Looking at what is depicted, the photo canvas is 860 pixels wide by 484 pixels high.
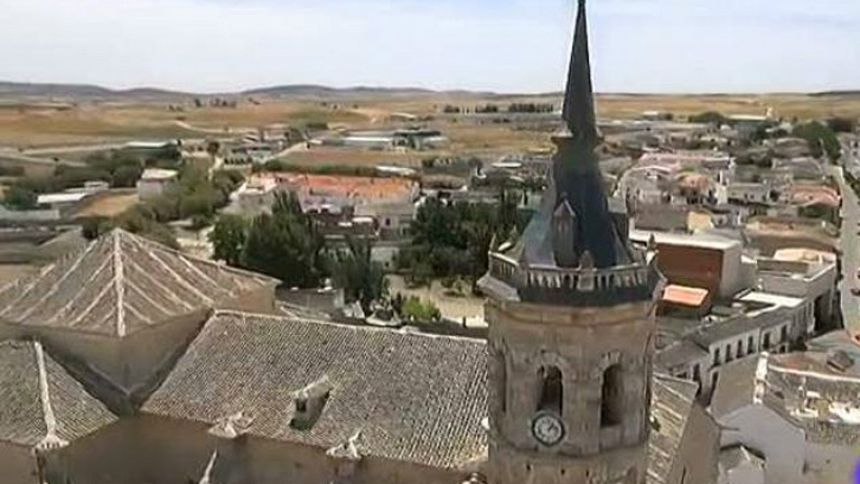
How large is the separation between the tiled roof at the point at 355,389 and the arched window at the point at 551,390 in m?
3.25

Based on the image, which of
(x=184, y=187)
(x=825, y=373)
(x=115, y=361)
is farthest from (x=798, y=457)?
(x=184, y=187)

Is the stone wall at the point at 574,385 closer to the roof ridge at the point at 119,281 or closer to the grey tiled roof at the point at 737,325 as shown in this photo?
the roof ridge at the point at 119,281

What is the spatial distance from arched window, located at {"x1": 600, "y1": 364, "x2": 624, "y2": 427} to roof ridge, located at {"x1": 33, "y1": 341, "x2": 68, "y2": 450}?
10.8 meters

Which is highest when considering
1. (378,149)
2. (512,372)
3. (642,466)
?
(512,372)

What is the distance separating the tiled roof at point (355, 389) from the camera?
749 inches

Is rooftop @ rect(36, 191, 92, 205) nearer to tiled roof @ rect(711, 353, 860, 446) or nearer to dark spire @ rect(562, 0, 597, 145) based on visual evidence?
tiled roof @ rect(711, 353, 860, 446)

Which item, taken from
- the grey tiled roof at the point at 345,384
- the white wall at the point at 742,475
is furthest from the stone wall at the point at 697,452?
the grey tiled roof at the point at 345,384

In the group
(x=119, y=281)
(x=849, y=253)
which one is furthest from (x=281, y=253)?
(x=849, y=253)

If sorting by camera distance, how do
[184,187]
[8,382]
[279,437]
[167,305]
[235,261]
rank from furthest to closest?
[184,187] → [235,261] → [167,305] → [8,382] → [279,437]

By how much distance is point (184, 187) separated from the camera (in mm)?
87125

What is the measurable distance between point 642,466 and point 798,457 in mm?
15593

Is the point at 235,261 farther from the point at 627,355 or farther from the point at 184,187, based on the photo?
the point at 184,187

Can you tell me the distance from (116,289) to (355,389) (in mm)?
6438

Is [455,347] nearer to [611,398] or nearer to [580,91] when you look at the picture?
[611,398]
